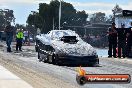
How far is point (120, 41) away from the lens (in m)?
23.8

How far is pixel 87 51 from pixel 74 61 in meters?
0.65

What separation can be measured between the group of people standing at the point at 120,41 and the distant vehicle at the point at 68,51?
4891 millimetres

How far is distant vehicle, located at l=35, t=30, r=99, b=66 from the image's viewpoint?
57.5 ft

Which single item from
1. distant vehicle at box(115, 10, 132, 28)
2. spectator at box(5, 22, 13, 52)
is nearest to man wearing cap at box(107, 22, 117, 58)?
distant vehicle at box(115, 10, 132, 28)

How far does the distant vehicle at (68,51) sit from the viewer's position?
17.5m

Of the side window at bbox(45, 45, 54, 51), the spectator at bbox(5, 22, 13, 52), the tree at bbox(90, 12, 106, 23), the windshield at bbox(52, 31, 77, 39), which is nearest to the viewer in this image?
the side window at bbox(45, 45, 54, 51)

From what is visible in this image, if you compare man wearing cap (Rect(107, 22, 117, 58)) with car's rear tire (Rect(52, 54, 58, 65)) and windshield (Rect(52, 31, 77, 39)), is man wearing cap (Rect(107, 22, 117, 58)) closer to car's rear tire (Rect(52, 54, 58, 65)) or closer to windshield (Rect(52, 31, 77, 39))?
windshield (Rect(52, 31, 77, 39))

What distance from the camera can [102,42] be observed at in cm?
5000

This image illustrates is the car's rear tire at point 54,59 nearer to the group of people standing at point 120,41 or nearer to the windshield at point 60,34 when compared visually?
the windshield at point 60,34

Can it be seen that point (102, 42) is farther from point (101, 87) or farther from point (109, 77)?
point (109, 77)

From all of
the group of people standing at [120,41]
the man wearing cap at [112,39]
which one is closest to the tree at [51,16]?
the man wearing cap at [112,39]

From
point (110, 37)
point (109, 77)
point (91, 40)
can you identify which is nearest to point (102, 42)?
point (91, 40)

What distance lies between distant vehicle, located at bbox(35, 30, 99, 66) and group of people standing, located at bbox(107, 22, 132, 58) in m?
4.89

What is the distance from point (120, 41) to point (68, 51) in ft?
22.1
